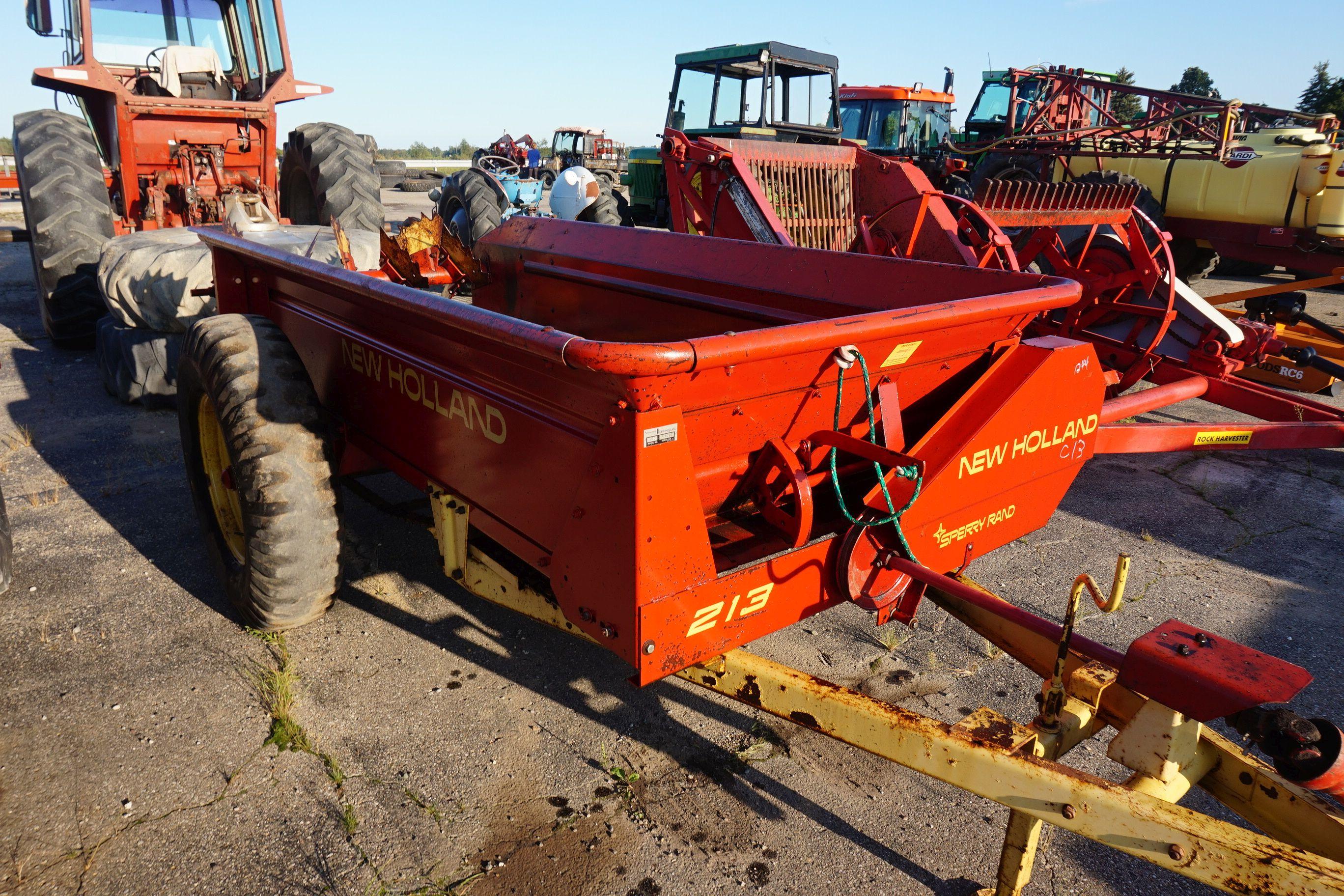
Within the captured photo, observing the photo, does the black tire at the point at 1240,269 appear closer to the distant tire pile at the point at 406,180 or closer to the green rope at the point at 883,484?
the green rope at the point at 883,484

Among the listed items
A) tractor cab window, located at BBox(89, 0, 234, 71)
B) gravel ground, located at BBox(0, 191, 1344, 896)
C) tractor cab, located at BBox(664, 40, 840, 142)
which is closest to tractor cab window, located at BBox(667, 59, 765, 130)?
tractor cab, located at BBox(664, 40, 840, 142)

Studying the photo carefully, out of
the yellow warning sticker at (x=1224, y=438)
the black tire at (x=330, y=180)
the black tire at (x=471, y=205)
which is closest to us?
the yellow warning sticker at (x=1224, y=438)

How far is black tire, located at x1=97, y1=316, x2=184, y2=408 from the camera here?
504 centimetres

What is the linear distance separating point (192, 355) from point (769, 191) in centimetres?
337

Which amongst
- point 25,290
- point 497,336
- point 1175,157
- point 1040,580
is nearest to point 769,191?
point 1040,580

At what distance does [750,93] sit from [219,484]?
665cm

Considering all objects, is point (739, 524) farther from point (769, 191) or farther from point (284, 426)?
point (769, 191)

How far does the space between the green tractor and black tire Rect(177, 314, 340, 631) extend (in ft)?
19.1

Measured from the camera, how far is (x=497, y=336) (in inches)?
68.9

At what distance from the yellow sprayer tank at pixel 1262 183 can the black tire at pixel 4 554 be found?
9644 mm

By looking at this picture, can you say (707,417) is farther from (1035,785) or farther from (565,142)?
(565,142)

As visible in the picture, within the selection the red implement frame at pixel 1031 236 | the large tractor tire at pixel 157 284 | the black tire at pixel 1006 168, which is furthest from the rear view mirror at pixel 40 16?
the black tire at pixel 1006 168

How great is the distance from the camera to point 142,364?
16.5ft

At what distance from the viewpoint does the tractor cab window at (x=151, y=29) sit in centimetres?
666
